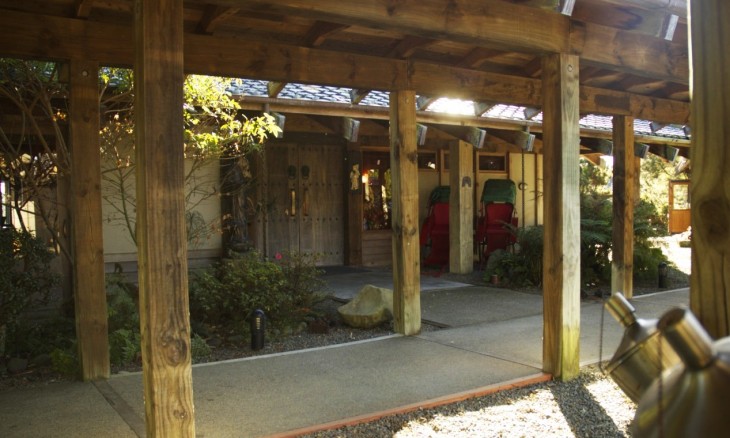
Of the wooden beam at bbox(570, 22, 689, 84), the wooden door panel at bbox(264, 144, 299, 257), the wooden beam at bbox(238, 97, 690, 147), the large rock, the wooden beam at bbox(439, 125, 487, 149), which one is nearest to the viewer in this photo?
the wooden beam at bbox(570, 22, 689, 84)

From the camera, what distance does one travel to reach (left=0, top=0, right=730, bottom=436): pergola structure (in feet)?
3.51

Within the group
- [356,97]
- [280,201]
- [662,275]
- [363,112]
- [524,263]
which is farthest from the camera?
[280,201]

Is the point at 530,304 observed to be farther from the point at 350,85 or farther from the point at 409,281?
the point at 350,85

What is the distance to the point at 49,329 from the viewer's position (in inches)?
239

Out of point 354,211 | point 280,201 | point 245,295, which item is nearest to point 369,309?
point 245,295

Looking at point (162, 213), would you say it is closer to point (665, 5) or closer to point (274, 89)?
point (665, 5)

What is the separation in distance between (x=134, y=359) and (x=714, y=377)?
5.72 meters

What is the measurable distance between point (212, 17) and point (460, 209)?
7.27 meters

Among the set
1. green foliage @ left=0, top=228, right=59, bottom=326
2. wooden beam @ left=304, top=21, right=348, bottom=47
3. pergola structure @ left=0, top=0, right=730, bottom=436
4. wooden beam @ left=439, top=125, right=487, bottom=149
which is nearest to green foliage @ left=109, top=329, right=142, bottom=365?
pergola structure @ left=0, top=0, right=730, bottom=436

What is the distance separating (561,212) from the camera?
15.8 feet

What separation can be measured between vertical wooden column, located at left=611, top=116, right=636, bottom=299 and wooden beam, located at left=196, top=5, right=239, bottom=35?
19.2 feet

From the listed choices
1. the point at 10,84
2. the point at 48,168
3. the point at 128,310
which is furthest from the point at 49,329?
the point at 10,84

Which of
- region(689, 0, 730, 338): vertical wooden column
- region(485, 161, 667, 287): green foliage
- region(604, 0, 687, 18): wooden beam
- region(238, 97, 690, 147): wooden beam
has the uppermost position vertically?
region(238, 97, 690, 147): wooden beam

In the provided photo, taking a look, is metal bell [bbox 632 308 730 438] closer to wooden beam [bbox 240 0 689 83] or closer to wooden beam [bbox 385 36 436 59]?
wooden beam [bbox 240 0 689 83]
